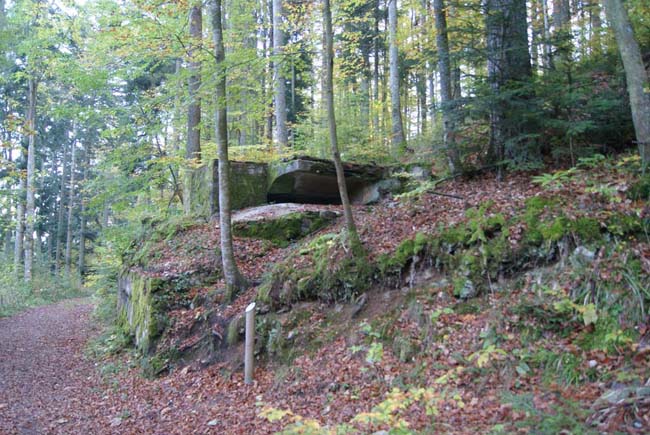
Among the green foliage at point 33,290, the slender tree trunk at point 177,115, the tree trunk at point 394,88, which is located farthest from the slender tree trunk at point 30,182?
the tree trunk at point 394,88

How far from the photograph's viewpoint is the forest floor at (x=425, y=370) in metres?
3.71

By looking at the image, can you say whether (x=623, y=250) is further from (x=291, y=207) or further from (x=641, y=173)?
(x=291, y=207)

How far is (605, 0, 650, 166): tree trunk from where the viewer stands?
5586 mm

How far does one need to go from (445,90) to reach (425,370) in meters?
5.57

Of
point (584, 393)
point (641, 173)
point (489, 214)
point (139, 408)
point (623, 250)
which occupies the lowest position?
point (139, 408)

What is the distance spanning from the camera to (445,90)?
27.1 ft

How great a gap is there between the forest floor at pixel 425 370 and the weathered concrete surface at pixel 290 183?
1.79 m

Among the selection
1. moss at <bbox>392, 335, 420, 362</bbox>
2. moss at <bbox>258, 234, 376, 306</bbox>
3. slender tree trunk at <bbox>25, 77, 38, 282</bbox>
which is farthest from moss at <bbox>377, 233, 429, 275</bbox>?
slender tree trunk at <bbox>25, 77, 38, 282</bbox>

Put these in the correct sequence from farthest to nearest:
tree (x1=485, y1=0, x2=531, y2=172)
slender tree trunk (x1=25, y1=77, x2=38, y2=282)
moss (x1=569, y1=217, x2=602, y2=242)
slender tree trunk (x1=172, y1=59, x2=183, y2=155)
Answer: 1. slender tree trunk (x1=25, y1=77, x2=38, y2=282)
2. slender tree trunk (x1=172, y1=59, x2=183, y2=155)
3. tree (x1=485, y1=0, x2=531, y2=172)
4. moss (x1=569, y1=217, x2=602, y2=242)

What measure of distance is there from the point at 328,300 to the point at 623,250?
158 inches

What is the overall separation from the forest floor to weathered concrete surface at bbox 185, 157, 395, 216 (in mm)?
1794

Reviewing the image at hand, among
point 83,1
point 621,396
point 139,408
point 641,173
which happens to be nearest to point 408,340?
point 621,396

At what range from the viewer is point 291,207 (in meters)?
10.4

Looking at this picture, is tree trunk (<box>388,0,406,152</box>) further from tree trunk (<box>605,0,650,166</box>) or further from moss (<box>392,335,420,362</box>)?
moss (<box>392,335,420,362</box>)
